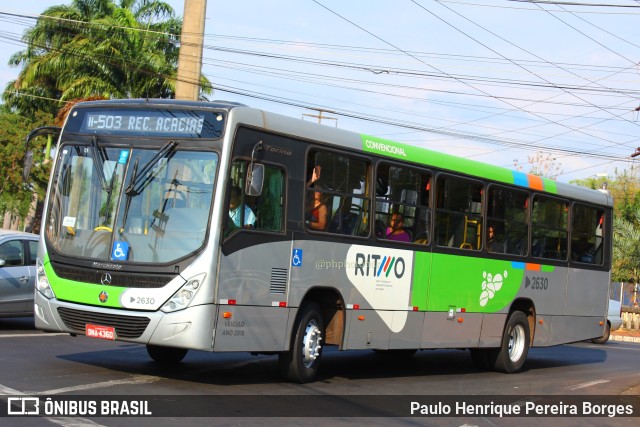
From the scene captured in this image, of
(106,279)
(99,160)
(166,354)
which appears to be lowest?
(166,354)

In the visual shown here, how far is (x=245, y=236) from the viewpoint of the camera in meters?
11.0

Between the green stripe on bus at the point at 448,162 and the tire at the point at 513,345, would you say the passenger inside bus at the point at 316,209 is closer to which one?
the green stripe on bus at the point at 448,162

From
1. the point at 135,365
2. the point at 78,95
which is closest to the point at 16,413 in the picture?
the point at 135,365

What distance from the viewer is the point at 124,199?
1097cm

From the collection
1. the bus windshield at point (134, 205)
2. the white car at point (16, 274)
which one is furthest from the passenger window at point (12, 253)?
the bus windshield at point (134, 205)

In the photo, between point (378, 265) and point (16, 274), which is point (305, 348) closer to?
point (378, 265)

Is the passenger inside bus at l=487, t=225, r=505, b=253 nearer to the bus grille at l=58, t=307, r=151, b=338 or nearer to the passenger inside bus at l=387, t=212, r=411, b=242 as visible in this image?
the passenger inside bus at l=387, t=212, r=411, b=242

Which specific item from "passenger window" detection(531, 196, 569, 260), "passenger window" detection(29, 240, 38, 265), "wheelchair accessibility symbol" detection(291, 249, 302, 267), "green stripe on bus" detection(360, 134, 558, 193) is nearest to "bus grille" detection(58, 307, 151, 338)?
"wheelchair accessibility symbol" detection(291, 249, 302, 267)

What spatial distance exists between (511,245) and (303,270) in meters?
5.64

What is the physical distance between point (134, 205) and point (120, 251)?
54cm

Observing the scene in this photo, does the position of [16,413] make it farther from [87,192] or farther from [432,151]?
[432,151]

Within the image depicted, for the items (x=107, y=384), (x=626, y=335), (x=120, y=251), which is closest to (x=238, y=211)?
(x=120, y=251)

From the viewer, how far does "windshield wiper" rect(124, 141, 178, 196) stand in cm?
1096

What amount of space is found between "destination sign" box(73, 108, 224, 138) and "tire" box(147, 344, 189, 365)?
3.18m
